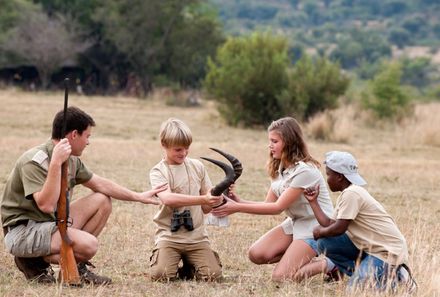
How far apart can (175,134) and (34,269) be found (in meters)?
1.50

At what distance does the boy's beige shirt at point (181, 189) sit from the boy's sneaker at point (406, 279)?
1620 mm

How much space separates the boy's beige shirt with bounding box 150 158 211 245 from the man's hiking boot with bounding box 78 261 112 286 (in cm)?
60

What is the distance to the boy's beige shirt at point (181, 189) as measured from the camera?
24.0ft

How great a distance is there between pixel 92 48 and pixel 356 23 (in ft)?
298

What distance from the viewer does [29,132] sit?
20.6 meters

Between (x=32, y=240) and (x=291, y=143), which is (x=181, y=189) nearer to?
(x=291, y=143)

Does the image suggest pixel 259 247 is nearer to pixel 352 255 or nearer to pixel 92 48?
pixel 352 255

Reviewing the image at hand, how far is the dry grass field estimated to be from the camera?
6.97 m

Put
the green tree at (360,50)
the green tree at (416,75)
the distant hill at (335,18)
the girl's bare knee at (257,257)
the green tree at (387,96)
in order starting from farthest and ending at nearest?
the distant hill at (335,18)
the green tree at (360,50)
the green tree at (416,75)
the green tree at (387,96)
the girl's bare knee at (257,257)

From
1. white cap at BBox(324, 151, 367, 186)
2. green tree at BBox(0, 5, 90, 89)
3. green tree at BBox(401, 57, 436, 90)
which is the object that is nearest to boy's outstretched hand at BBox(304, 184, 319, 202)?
white cap at BBox(324, 151, 367, 186)

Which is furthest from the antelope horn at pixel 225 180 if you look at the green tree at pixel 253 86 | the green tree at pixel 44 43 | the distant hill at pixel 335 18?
the distant hill at pixel 335 18

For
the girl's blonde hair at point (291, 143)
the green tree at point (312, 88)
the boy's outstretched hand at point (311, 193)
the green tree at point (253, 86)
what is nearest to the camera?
the boy's outstretched hand at point (311, 193)

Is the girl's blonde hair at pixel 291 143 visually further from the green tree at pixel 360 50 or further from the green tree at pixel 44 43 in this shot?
the green tree at pixel 360 50

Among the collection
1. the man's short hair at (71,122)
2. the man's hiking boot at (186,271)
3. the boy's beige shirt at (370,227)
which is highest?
the man's short hair at (71,122)
